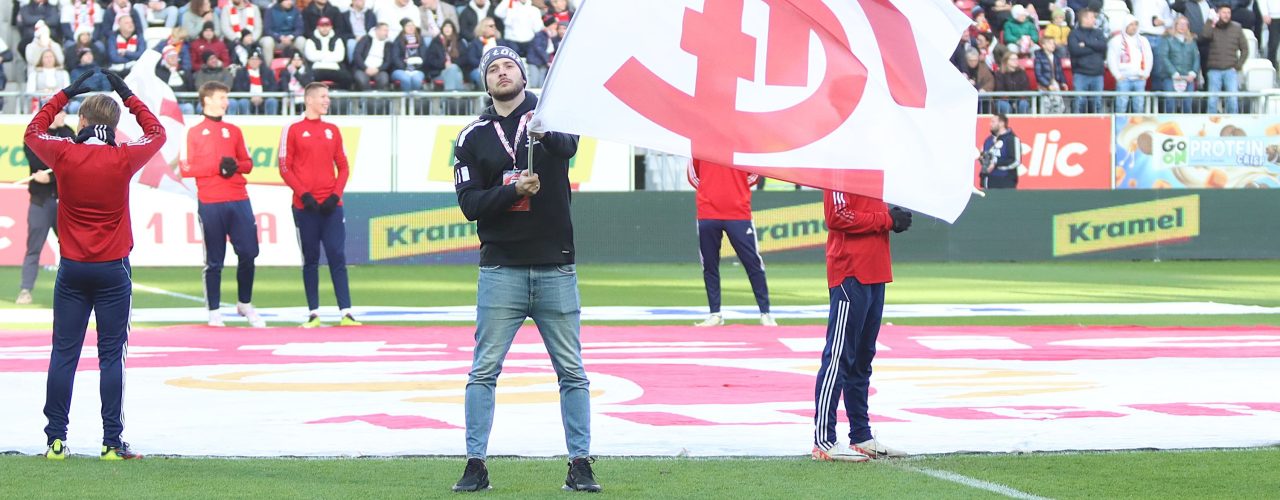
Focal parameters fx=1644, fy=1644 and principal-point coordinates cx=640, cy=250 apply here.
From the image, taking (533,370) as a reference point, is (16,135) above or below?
above

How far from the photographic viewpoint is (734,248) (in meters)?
14.8

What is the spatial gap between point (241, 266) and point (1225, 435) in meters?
9.58

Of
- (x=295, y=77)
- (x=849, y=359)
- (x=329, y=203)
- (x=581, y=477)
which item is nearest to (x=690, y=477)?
(x=581, y=477)

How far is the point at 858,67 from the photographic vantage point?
7.29 metres

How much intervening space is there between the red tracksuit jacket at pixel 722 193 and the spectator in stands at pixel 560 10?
1365cm

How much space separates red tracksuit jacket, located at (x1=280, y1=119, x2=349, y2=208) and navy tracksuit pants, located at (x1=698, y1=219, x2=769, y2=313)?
3276mm

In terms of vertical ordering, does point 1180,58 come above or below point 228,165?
above

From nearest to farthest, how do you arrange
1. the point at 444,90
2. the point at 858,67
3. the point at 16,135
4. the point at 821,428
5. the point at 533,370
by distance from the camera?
the point at 858,67
the point at 821,428
the point at 533,370
the point at 16,135
the point at 444,90

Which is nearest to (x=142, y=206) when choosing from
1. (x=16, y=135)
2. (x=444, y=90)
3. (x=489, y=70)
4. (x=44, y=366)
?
(x=16, y=135)

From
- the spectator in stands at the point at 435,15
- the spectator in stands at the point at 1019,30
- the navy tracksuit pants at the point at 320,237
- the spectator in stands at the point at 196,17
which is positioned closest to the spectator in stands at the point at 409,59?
the spectator in stands at the point at 435,15

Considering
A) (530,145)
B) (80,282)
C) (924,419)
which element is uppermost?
(530,145)

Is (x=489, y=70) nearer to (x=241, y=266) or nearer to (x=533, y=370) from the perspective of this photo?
(x=533, y=370)

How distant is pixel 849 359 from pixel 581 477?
1.75 metres

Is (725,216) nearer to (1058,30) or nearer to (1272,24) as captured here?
(1058,30)
